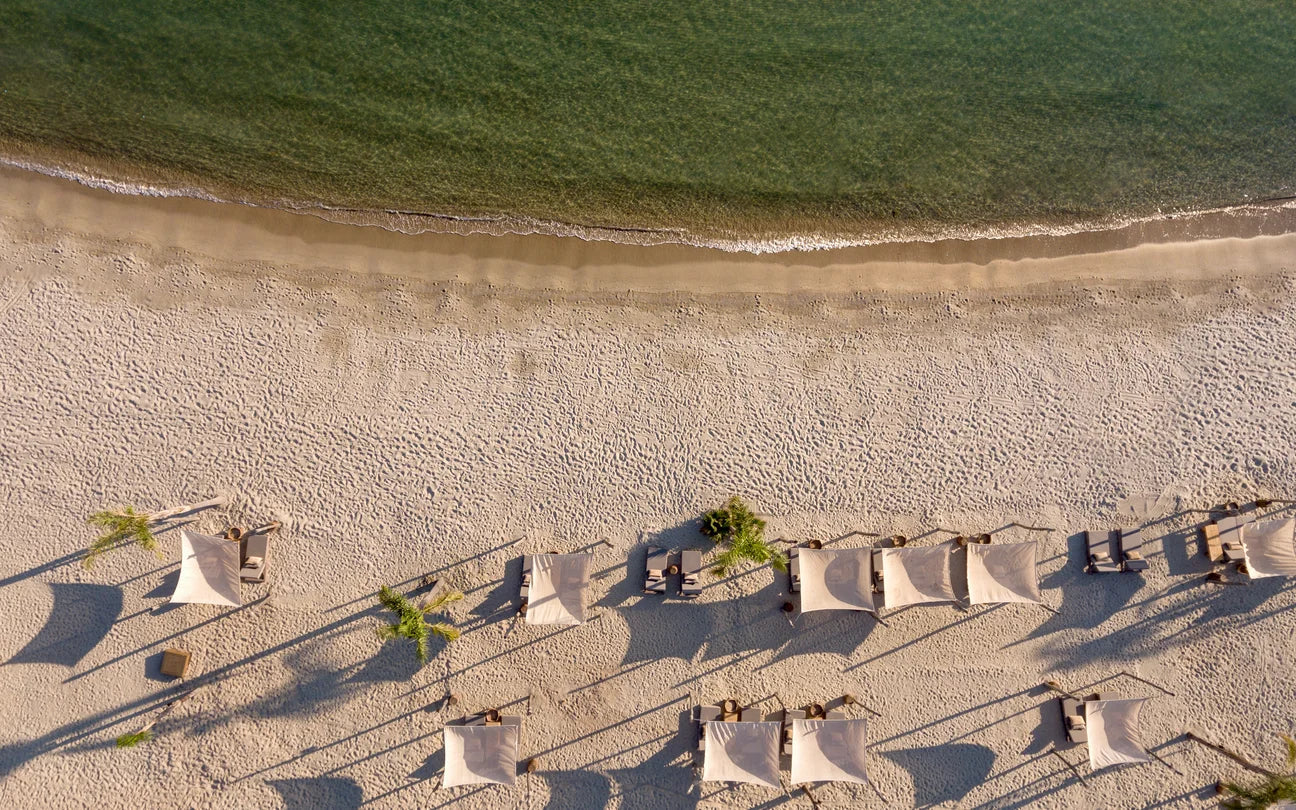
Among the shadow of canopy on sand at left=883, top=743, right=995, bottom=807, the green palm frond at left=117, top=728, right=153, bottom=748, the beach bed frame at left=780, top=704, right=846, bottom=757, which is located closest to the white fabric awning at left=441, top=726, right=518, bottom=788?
the beach bed frame at left=780, top=704, right=846, bottom=757

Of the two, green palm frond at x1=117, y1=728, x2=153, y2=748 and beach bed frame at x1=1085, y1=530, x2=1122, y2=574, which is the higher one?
beach bed frame at x1=1085, y1=530, x2=1122, y2=574

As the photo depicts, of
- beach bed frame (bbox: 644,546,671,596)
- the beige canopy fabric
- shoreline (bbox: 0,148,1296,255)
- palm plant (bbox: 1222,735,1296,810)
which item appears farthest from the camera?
shoreline (bbox: 0,148,1296,255)

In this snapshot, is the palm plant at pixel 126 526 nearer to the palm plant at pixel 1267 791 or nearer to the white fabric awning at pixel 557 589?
the white fabric awning at pixel 557 589

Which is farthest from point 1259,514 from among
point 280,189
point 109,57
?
point 109,57

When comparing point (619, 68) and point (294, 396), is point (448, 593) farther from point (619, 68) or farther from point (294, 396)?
point (619, 68)

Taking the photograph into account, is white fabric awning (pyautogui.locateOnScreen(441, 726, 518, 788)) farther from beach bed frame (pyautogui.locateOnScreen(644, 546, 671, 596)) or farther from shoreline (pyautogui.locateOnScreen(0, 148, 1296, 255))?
shoreline (pyautogui.locateOnScreen(0, 148, 1296, 255))
